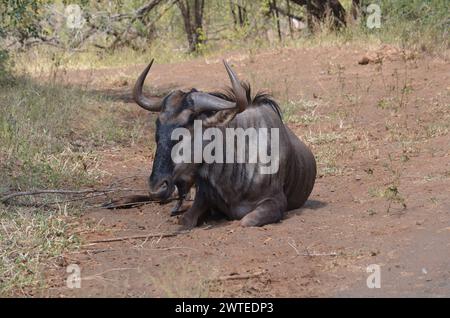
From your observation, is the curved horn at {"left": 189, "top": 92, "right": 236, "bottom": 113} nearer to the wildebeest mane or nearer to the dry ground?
the wildebeest mane

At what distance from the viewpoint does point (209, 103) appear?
23.2 feet

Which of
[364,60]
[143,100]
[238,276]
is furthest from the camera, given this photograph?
[364,60]

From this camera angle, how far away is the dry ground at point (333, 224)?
214 inches

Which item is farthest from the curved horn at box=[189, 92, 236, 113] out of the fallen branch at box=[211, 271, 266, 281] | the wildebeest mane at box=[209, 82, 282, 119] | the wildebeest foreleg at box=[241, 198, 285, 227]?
the fallen branch at box=[211, 271, 266, 281]

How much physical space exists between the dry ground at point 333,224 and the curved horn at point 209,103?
3.26 ft

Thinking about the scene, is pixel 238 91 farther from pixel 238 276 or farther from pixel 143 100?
pixel 238 276

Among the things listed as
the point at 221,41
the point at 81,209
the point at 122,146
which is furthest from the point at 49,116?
the point at 221,41

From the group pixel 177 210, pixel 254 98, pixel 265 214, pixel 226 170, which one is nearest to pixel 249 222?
pixel 265 214

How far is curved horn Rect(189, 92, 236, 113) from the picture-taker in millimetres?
7059

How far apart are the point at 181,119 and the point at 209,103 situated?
274 millimetres

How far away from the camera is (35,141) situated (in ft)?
32.0

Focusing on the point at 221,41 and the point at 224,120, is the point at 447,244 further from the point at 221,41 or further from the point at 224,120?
the point at 221,41
